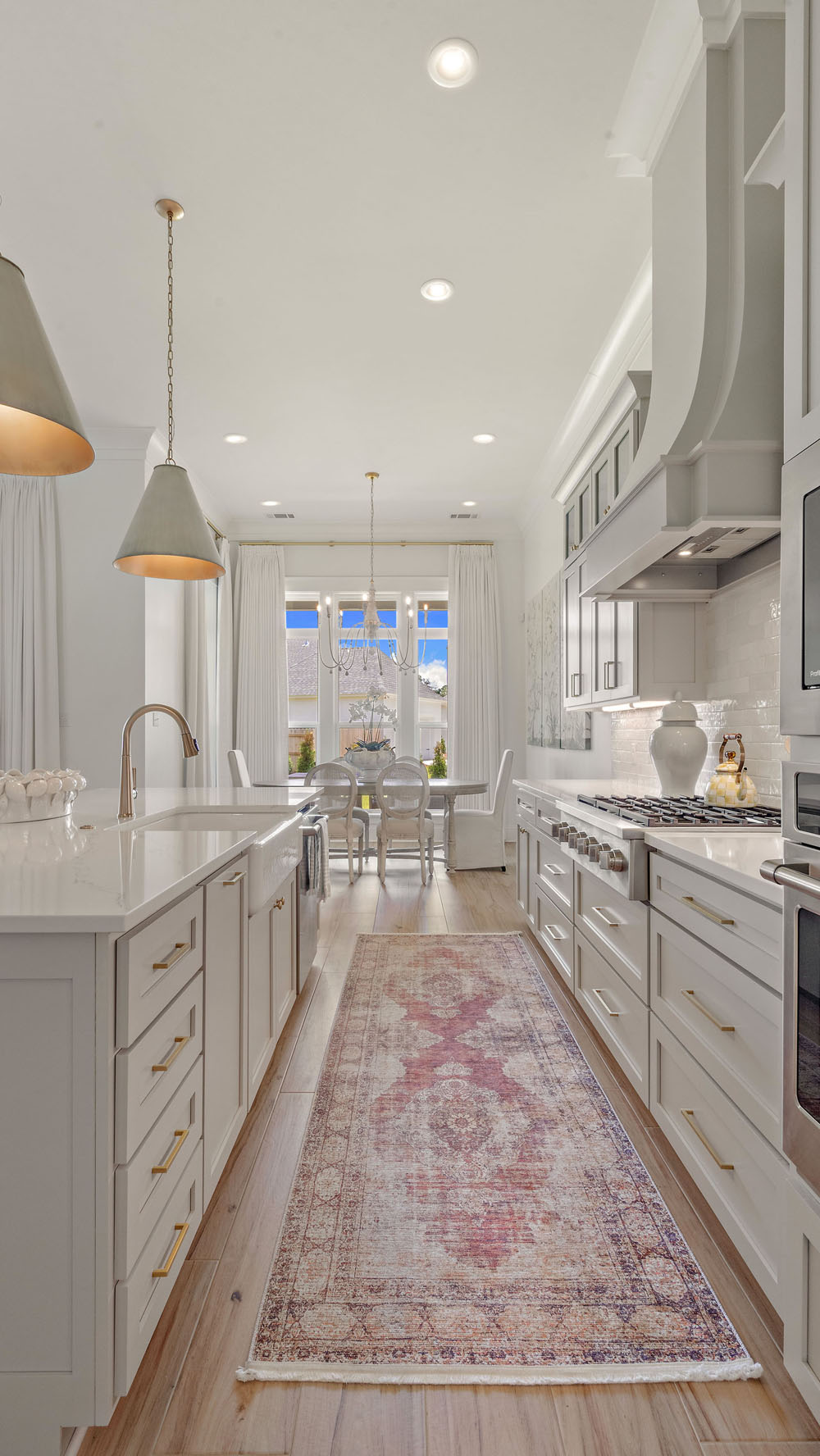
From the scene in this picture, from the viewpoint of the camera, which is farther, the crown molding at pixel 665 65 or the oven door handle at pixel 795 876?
the crown molding at pixel 665 65

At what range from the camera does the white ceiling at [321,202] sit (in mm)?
2129

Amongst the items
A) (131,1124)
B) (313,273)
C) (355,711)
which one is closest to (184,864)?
(131,1124)

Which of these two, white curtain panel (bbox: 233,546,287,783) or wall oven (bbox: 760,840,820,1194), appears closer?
wall oven (bbox: 760,840,820,1194)

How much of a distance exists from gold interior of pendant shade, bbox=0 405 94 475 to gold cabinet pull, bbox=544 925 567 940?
8.30 feet

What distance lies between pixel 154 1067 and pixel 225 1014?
549 mm

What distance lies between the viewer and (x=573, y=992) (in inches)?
121

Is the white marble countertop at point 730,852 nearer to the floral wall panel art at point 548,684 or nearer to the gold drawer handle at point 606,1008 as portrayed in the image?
the gold drawer handle at point 606,1008

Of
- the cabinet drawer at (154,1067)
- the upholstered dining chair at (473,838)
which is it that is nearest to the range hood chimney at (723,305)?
the cabinet drawer at (154,1067)

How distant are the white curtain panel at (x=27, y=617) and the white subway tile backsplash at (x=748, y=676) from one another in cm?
403

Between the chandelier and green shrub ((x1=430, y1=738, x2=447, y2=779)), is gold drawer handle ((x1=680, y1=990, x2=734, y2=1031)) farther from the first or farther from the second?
the chandelier

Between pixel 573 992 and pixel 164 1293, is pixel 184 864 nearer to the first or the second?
pixel 164 1293

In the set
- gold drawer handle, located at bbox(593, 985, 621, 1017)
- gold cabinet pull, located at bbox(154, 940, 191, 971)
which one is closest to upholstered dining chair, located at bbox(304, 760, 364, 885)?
gold drawer handle, located at bbox(593, 985, 621, 1017)

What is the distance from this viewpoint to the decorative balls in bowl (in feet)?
6.42

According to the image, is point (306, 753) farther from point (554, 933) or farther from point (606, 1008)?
point (606, 1008)
